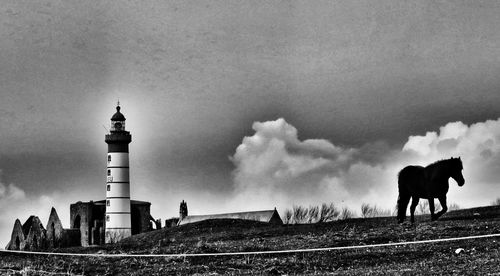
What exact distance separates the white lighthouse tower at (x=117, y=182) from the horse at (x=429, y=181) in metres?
46.3

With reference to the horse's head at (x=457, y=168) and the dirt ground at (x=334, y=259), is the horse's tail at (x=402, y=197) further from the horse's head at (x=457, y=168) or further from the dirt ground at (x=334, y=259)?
the horse's head at (x=457, y=168)

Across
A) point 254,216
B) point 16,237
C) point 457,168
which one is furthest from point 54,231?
point 457,168

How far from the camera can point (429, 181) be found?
84.0 feet

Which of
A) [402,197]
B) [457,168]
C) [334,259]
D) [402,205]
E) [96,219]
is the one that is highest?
[96,219]

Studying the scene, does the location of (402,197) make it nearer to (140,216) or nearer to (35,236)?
(140,216)

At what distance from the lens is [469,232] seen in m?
22.7

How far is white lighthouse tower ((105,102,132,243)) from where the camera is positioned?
69.9m

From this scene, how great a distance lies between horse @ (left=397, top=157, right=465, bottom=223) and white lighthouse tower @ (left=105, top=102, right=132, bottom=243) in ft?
152

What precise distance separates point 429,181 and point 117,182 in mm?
47695

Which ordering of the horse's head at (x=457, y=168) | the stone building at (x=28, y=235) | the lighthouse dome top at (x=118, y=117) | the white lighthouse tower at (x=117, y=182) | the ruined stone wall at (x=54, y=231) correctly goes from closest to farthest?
the horse's head at (x=457, y=168) < the white lighthouse tower at (x=117, y=182) < the ruined stone wall at (x=54, y=231) < the lighthouse dome top at (x=118, y=117) < the stone building at (x=28, y=235)

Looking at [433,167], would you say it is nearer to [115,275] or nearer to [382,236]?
[382,236]

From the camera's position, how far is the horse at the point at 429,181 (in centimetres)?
2528

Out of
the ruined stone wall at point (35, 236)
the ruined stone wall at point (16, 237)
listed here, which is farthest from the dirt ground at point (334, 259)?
the ruined stone wall at point (16, 237)

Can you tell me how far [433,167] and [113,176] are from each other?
47.8 m
